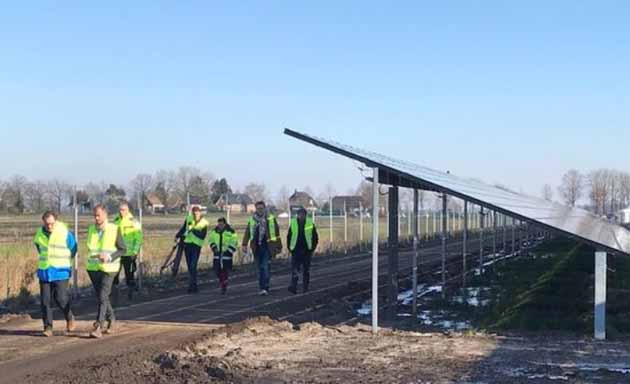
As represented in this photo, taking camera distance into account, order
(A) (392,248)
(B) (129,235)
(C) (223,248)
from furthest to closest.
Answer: (C) (223,248), (B) (129,235), (A) (392,248)

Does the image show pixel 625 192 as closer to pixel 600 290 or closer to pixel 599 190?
pixel 599 190

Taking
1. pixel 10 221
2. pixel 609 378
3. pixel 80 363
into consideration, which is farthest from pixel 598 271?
pixel 10 221

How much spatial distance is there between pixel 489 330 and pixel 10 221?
14539 mm

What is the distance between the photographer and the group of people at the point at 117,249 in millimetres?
10844

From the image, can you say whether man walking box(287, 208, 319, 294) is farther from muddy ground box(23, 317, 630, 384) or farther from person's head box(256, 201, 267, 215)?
muddy ground box(23, 317, 630, 384)

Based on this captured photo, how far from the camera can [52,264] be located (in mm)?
10805

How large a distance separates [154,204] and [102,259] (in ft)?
51.0

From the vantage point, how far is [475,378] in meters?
8.05

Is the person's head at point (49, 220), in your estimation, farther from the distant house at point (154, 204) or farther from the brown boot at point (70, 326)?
the distant house at point (154, 204)

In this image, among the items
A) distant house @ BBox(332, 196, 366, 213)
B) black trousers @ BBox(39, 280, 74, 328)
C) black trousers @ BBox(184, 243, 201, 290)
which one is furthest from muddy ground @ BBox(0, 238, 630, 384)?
distant house @ BBox(332, 196, 366, 213)

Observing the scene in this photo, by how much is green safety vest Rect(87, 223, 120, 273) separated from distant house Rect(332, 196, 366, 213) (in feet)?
79.6

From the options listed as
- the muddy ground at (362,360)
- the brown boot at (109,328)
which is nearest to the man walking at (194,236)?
the brown boot at (109,328)

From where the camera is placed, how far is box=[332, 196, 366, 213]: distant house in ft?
129

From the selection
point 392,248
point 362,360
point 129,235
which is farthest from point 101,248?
point 392,248
